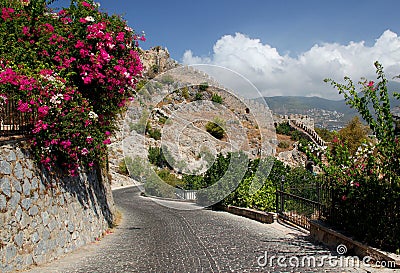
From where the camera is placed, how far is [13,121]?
6.29 metres

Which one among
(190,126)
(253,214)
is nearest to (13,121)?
(253,214)

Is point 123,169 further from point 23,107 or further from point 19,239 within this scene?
point 19,239

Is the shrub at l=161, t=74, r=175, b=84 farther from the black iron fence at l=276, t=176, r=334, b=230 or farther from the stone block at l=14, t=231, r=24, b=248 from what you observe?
the stone block at l=14, t=231, r=24, b=248

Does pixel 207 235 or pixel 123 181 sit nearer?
pixel 207 235

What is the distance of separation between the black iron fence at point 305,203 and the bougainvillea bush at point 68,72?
4.69 m

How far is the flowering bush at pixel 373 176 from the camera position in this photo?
5.67 metres

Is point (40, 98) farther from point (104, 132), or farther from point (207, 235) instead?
point (207, 235)

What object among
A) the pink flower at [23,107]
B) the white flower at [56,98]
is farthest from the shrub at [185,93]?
the pink flower at [23,107]

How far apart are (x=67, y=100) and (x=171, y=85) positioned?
1700 cm

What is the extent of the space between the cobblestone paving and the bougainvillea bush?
71.2 inches

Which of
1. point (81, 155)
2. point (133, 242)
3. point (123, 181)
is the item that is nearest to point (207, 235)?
point (133, 242)

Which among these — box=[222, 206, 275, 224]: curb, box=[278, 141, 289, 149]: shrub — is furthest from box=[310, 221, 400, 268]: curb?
box=[278, 141, 289, 149]: shrub

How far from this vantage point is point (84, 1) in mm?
9523

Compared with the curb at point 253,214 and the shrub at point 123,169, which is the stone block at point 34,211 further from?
the shrub at point 123,169
